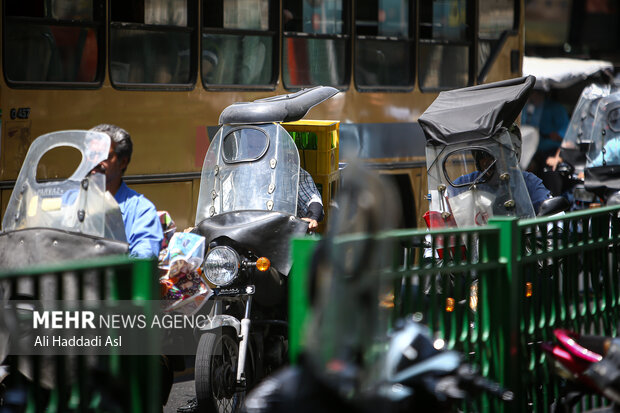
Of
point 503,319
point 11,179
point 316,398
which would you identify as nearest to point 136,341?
point 316,398

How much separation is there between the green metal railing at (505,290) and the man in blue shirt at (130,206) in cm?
136

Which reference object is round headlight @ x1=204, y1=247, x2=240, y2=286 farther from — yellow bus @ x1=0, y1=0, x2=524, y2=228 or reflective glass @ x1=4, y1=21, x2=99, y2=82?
reflective glass @ x1=4, y1=21, x2=99, y2=82

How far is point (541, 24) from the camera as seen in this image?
21.6 m

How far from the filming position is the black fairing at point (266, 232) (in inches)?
210

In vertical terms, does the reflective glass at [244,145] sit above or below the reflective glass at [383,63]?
below

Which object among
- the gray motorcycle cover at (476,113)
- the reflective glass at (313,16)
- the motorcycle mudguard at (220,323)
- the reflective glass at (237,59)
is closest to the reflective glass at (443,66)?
the reflective glass at (313,16)

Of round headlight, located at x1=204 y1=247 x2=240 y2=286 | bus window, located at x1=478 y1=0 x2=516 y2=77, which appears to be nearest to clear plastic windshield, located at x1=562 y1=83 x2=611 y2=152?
bus window, located at x1=478 y1=0 x2=516 y2=77

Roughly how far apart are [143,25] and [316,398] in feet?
18.4

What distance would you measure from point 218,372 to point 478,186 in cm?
200

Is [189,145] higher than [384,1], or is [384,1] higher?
[384,1]

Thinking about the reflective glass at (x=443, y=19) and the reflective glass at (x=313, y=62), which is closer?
the reflective glass at (x=313, y=62)

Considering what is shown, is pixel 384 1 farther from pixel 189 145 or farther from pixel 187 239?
pixel 187 239

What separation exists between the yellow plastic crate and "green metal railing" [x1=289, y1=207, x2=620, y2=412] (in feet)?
7.74

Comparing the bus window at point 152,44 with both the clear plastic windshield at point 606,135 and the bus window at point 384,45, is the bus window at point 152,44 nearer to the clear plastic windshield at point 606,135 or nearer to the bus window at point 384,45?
the bus window at point 384,45
